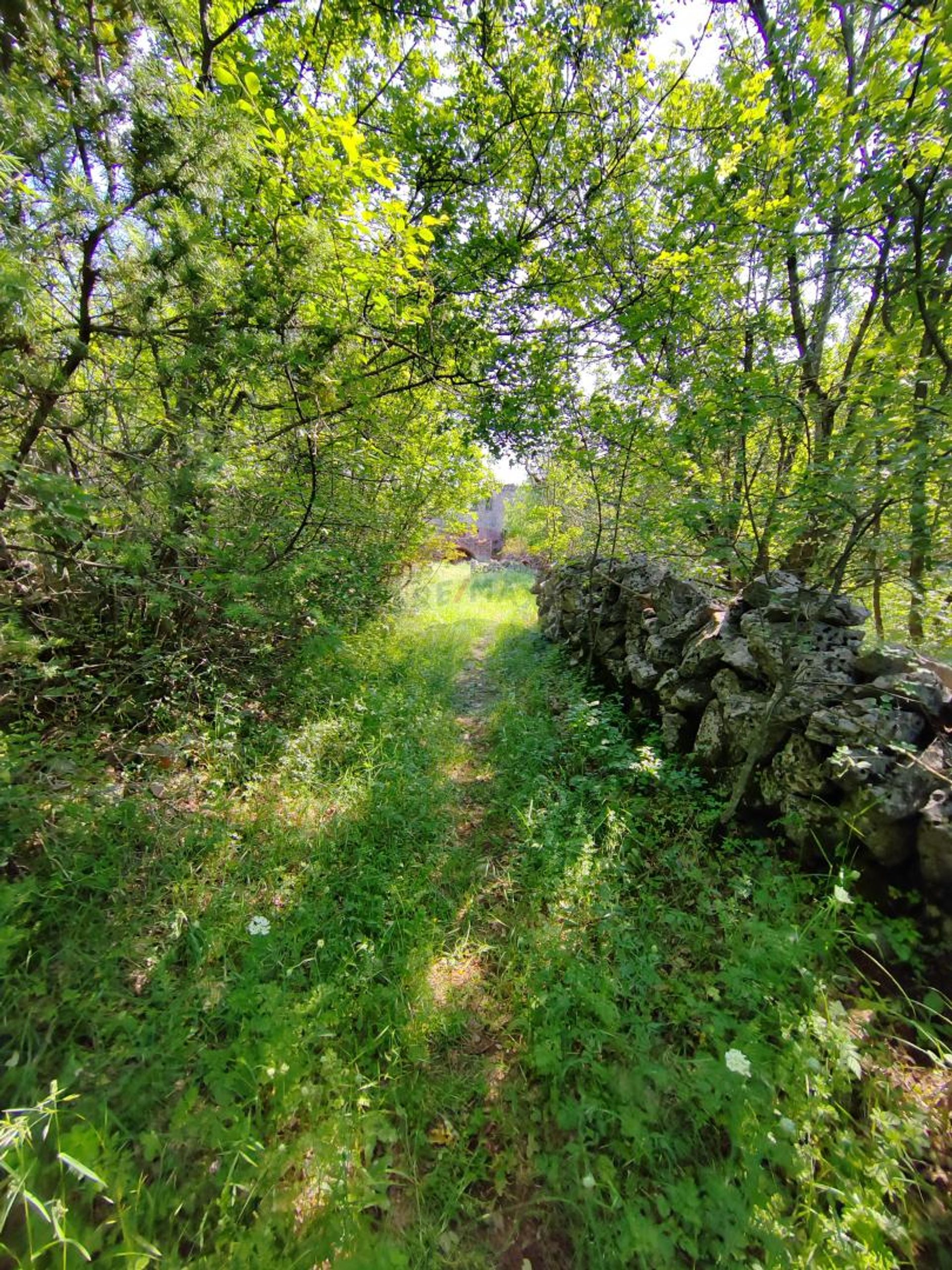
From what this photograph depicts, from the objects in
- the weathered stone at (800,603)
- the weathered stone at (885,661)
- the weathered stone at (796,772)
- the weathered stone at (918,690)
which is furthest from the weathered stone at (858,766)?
the weathered stone at (800,603)

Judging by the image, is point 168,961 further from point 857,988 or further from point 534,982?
point 857,988

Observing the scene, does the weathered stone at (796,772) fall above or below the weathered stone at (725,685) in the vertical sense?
below

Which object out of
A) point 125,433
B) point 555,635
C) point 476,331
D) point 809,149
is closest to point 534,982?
point 125,433

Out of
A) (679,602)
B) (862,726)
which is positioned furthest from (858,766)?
(679,602)

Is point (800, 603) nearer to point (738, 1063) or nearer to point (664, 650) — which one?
point (664, 650)

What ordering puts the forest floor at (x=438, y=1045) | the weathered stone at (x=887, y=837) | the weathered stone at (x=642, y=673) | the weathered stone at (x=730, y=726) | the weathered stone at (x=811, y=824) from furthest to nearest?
the weathered stone at (x=642, y=673) → the weathered stone at (x=730, y=726) → the weathered stone at (x=811, y=824) → the weathered stone at (x=887, y=837) → the forest floor at (x=438, y=1045)

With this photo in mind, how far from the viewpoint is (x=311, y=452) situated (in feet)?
10.6

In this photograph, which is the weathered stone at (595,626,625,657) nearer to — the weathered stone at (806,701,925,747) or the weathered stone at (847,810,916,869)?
the weathered stone at (806,701,925,747)

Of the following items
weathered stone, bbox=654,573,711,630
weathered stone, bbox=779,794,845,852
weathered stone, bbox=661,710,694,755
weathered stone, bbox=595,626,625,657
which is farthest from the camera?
weathered stone, bbox=595,626,625,657

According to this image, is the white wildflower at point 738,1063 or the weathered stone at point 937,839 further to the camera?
the weathered stone at point 937,839

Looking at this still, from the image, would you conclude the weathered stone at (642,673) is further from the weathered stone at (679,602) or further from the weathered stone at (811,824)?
the weathered stone at (811,824)

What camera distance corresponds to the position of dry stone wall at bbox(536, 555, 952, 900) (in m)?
2.20

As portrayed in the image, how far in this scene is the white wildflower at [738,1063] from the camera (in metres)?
1.58

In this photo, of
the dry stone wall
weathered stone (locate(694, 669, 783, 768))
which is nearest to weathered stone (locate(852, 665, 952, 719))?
the dry stone wall
